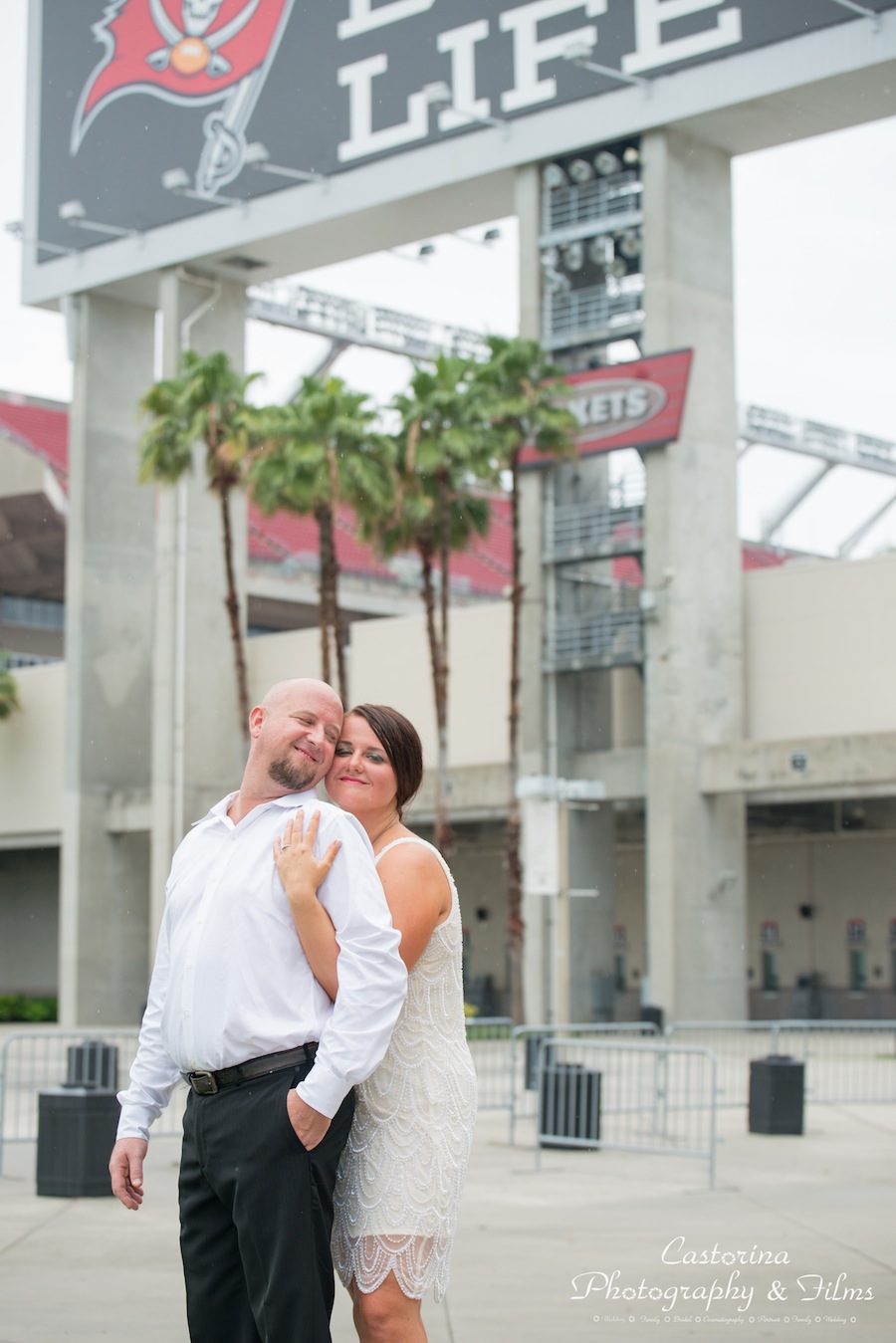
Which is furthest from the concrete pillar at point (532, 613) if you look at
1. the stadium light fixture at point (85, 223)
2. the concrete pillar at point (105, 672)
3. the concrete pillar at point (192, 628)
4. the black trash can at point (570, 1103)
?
the black trash can at point (570, 1103)

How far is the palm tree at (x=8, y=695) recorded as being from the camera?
170 ft

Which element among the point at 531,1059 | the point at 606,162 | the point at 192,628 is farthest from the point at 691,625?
the point at 531,1059

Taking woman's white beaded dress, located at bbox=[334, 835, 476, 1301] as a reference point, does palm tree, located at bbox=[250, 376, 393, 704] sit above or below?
above

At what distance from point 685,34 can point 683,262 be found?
4.56 meters

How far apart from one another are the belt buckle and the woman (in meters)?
0.38

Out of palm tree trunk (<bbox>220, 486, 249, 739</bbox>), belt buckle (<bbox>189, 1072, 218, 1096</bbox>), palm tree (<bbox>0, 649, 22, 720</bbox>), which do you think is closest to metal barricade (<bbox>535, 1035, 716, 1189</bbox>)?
belt buckle (<bbox>189, 1072, 218, 1096</bbox>)

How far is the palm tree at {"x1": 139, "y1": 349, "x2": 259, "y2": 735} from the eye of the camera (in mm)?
37906

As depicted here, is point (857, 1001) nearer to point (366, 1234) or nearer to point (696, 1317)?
point (696, 1317)

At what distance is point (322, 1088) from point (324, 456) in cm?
3177

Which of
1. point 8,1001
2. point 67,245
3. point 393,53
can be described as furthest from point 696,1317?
point 67,245

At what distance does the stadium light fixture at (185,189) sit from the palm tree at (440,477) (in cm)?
1104

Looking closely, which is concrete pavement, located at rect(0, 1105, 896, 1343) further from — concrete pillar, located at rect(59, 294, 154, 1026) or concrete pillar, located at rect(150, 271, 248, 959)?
concrete pillar, located at rect(59, 294, 154, 1026)

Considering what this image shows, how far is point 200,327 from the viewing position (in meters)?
47.8

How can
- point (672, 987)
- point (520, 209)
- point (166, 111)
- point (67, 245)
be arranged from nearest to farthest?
point (672, 987) → point (520, 209) → point (166, 111) → point (67, 245)
